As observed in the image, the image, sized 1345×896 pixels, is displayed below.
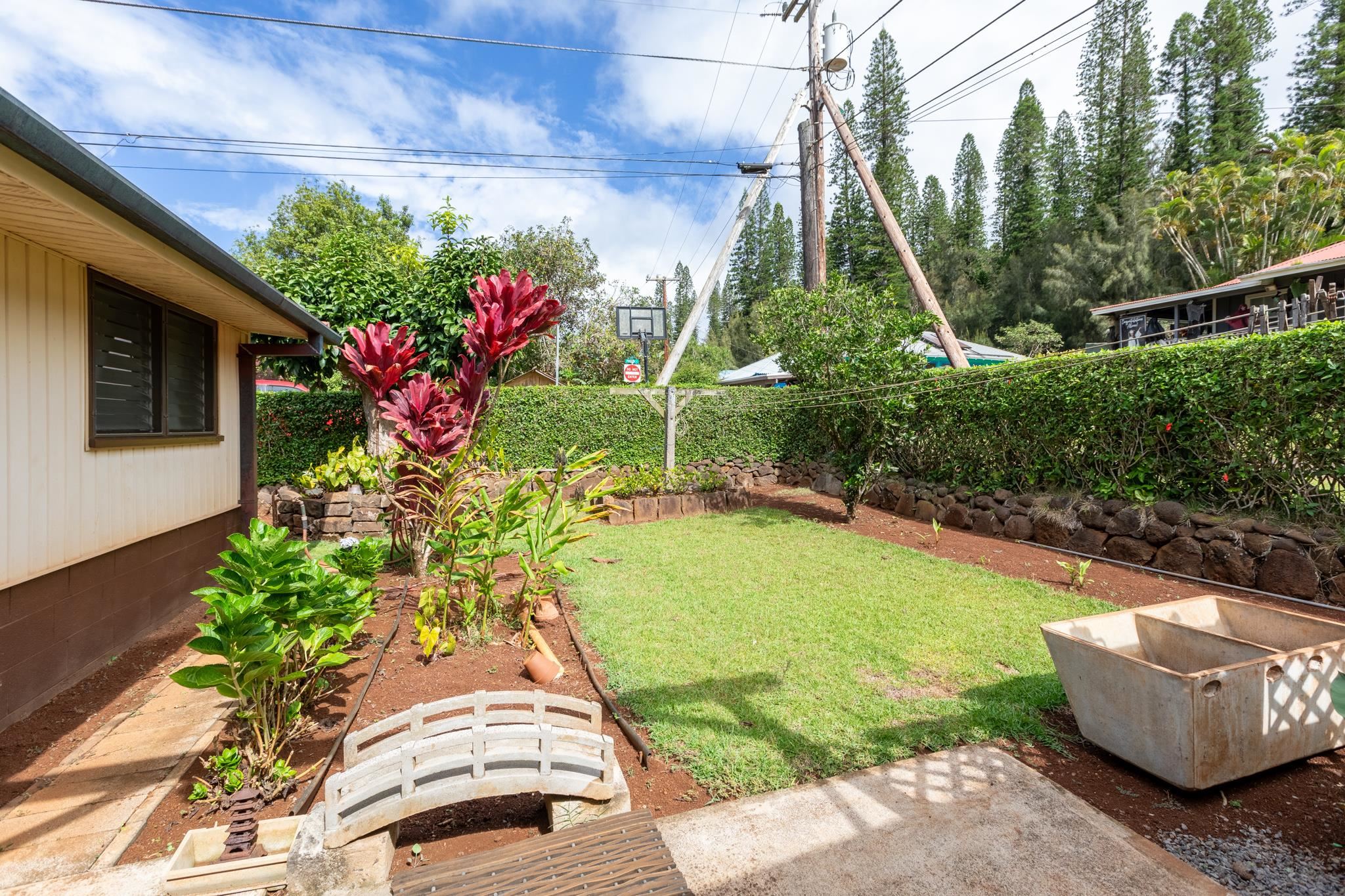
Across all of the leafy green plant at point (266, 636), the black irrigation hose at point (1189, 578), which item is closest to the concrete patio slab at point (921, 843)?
the leafy green plant at point (266, 636)

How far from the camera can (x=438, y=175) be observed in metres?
12.4

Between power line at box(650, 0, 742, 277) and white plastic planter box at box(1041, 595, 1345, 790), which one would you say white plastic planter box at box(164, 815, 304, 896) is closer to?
white plastic planter box at box(1041, 595, 1345, 790)

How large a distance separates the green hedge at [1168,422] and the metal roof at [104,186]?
20.7 ft

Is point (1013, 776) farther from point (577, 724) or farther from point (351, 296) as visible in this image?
point (351, 296)

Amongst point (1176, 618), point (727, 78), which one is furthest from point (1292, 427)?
point (727, 78)

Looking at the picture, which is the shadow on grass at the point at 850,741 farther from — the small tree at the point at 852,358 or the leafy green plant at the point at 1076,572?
the small tree at the point at 852,358

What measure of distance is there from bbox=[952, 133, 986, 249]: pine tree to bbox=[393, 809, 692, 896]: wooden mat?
3846 cm

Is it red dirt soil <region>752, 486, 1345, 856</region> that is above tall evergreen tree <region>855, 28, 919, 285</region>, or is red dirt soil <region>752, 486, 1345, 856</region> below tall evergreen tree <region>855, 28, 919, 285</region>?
below

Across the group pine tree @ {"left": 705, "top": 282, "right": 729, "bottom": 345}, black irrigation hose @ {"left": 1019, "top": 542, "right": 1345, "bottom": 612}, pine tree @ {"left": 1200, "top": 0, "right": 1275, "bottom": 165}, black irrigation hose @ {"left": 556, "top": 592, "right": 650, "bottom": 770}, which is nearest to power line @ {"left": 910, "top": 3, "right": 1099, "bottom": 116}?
black irrigation hose @ {"left": 1019, "top": 542, "right": 1345, "bottom": 612}

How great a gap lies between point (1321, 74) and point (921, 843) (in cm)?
3317

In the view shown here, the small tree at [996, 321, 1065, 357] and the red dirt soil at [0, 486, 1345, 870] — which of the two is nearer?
the red dirt soil at [0, 486, 1345, 870]

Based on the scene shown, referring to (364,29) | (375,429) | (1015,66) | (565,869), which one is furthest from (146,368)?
(1015,66)

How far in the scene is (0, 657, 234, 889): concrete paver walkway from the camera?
1.88 meters

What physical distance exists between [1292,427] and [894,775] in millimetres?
4541
